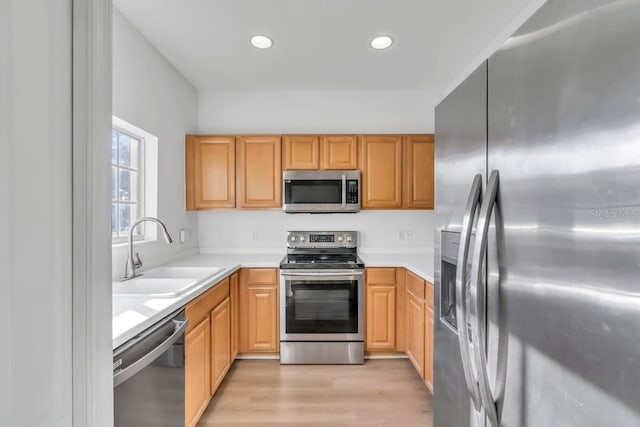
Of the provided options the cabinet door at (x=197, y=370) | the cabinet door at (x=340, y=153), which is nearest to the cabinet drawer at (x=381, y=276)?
the cabinet door at (x=340, y=153)

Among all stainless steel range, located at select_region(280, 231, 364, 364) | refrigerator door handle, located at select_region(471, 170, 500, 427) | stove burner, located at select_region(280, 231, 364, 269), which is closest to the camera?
refrigerator door handle, located at select_region(471, 170, 500, 427)

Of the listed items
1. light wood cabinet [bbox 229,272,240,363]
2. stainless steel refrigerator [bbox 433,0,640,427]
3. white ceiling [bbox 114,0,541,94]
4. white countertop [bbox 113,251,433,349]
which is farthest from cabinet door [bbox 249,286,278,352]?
stainless steel refrigerator [bbox 433,0,640,427]

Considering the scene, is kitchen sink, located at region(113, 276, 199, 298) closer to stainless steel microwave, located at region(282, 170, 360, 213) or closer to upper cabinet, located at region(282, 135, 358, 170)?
stainless steel microwave, located at region(282, 170, 360, 213)

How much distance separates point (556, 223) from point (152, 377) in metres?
1.48

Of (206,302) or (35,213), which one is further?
(206,302)

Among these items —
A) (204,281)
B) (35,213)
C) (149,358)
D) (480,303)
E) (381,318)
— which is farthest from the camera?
(381,318)

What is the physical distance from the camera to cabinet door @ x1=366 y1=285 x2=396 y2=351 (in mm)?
2830

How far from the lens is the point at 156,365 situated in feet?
4.30

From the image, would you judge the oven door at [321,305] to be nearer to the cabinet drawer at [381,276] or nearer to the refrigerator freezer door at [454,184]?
the cabinet drawer at [381,276]

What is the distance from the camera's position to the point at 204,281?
6.59 feet

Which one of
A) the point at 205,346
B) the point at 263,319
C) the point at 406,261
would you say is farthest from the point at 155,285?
the point at 406,261

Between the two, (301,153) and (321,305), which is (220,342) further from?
(301,153)

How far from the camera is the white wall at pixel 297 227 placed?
135 inches

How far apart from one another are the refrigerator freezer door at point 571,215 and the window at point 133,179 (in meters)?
2.40
